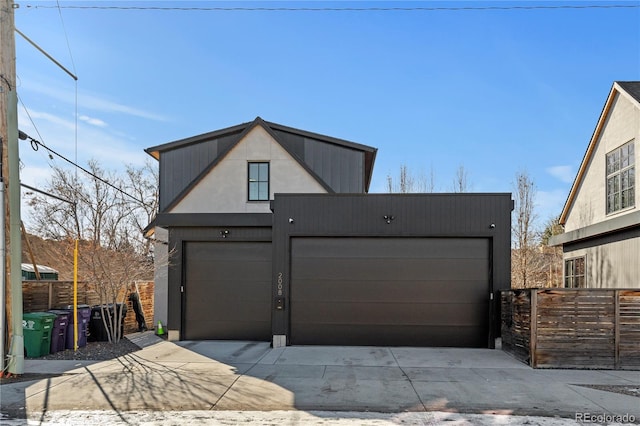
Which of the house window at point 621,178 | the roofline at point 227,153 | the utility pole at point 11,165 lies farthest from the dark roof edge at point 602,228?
the utility pole at point 11,165

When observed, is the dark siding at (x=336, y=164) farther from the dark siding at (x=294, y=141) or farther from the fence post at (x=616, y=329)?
the fence post at (x=616, y=329)

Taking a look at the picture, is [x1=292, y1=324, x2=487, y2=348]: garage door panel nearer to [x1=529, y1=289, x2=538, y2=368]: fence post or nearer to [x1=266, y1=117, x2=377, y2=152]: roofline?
[x1=529, y1=289, x2=538, y2=368]: fence post

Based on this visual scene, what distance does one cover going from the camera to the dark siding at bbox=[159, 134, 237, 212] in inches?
549

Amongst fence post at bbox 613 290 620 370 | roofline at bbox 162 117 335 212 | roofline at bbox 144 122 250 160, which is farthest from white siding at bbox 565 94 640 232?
roofline at bbox 144 122 250 160

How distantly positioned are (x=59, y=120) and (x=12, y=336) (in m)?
→ 5.84

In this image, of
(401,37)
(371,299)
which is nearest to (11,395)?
(371,299)

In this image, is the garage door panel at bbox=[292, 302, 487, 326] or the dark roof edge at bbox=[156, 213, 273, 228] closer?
the garage door panel at bbox=[292, 302, 487, 326]

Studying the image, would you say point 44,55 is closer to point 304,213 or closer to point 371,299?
point 304,213

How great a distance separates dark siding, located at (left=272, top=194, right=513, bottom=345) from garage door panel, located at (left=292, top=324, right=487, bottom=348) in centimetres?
51

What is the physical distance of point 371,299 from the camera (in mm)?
10453

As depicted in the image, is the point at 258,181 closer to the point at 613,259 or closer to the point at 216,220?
the point at 216,220

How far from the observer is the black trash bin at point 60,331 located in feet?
31.1

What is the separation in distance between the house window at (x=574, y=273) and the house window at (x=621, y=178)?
6.60 ft

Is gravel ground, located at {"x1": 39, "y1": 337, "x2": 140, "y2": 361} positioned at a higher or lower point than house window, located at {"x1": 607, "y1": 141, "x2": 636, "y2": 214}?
lower
